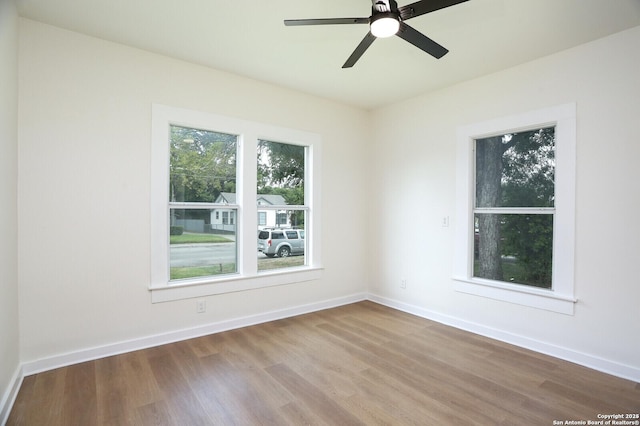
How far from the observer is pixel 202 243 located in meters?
3.45

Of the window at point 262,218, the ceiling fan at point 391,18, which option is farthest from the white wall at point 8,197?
the window at point 262,218

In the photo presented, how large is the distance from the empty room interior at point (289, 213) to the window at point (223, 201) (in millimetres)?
24

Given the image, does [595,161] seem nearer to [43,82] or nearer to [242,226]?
[242,226]

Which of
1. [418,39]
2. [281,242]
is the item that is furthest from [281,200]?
[418,39]

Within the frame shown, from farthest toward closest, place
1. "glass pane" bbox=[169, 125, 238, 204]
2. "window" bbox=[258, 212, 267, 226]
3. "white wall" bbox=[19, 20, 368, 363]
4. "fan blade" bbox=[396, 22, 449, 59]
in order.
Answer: "window" bbox=[258, 212, 267, 226]
"glass pane" bbox=[169, 125, 238, 204]
"white wall" bbox=[19, 20, 368, 363]
"fan blade" bbox=[396, 22, 449, 59]

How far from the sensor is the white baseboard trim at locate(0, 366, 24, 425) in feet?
6.42

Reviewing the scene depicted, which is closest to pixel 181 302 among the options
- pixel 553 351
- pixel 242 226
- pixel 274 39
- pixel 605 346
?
pixel 242 226

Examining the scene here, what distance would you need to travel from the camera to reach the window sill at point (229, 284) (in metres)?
3.14

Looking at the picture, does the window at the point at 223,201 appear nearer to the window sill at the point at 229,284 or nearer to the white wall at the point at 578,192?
the window sill at the point at 229,284

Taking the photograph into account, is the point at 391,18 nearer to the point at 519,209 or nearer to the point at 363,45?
the point at 363,45

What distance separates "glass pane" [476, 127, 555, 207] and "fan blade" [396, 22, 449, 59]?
1.56 metres

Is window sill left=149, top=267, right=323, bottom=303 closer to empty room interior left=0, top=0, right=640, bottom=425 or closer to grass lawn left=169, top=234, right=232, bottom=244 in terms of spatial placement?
empty room interior left=0, top=0, right=640, bottom=425

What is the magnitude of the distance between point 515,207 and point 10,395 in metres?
4.37

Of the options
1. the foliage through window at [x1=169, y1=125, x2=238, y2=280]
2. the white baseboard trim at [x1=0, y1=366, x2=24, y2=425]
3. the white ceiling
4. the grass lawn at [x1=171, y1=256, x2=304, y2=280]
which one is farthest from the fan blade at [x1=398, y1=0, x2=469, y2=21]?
the white baseboard trim at [x1=0, y1=366, x2=24, y2=425]
